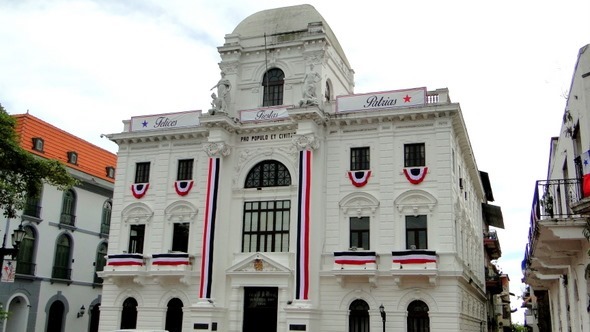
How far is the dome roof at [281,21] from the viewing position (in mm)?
35438

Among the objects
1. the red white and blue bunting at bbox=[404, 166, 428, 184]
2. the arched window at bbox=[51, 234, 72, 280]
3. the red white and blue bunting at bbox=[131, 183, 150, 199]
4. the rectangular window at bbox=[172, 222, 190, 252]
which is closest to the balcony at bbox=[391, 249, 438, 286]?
the red white and blue bunting at bbox=[404, 166, 428, 184]

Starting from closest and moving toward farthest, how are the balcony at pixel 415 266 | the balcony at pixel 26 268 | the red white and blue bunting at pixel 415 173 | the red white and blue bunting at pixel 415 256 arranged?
the balcony at pixel 415 266, the red white and blue bunting at pixel 415 256, the red white and blue bunting at pixel 415 173, the balcony at pixel 26 268

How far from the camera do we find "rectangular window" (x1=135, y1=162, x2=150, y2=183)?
35303 mm

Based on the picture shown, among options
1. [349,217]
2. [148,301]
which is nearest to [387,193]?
[349,217]

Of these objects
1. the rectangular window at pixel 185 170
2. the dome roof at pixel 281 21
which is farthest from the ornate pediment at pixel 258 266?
the dome roof at pixel 281 21

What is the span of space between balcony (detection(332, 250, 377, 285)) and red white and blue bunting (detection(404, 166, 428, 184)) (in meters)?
4.19

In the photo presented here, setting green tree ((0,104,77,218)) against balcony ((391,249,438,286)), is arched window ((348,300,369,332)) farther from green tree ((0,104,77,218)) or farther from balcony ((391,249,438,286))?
green tree ((0,104,77,218))

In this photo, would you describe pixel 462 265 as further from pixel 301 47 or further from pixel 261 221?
pixel 301 47

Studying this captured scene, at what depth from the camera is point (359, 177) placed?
31.0m

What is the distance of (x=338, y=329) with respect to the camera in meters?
29.4

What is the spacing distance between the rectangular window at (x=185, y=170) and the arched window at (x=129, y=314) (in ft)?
23.9

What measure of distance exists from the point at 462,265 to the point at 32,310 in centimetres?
2639

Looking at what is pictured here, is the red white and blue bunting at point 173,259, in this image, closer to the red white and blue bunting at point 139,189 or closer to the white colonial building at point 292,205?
the white colonial building at point 292,205

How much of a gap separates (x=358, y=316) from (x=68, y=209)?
22.8m
